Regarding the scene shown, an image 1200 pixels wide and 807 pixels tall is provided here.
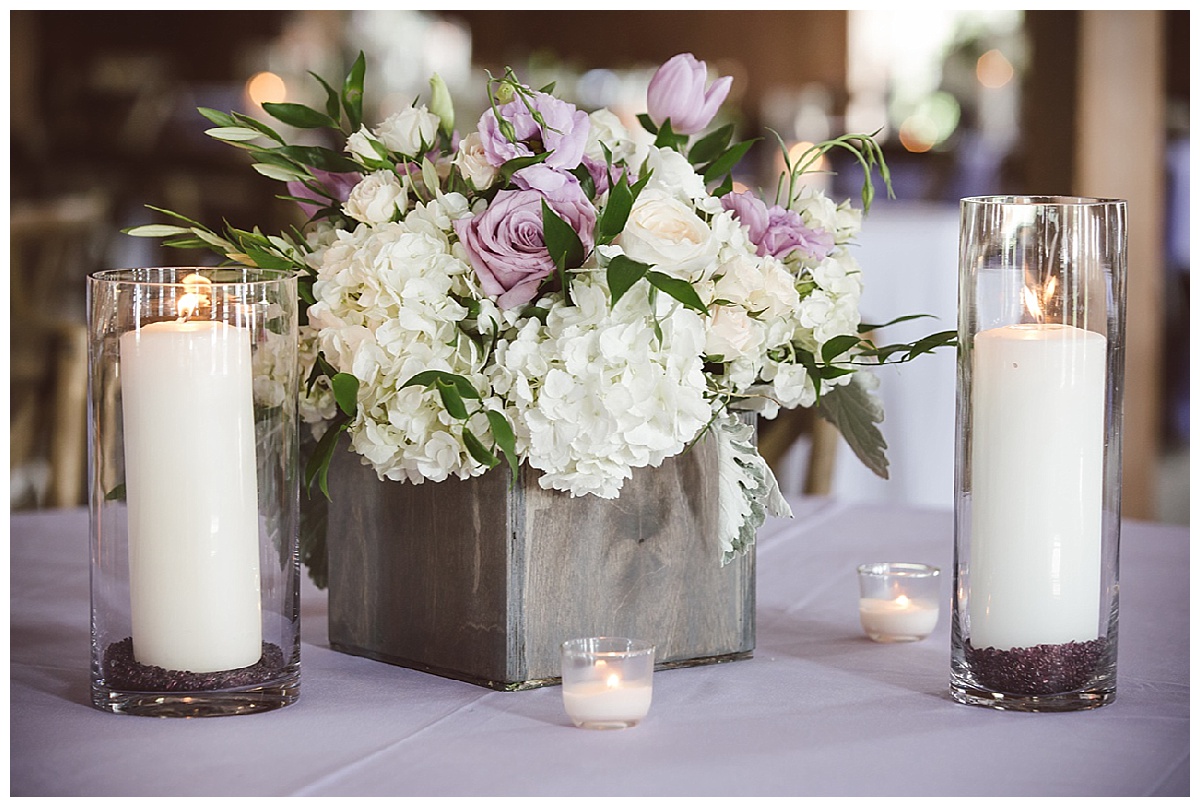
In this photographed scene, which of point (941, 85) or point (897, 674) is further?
point (941, 85)

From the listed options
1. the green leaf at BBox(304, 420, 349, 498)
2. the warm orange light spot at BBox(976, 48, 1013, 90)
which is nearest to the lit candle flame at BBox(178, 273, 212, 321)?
the green leaf at BBox(304, 420, 349, 498)

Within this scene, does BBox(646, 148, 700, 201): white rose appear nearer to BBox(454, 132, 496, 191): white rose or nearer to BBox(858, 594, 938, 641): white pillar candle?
BBox(454, 132, 496, 191): white rose

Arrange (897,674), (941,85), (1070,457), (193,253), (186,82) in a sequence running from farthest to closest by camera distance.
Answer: (186,82)
(941,85)
(193,253)
(897,674)
(1070,457)

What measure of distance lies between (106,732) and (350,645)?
0.21m

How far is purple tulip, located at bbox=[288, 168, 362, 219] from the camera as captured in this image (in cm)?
93

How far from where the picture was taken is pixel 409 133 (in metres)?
0.90

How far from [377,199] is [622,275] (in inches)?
7.0

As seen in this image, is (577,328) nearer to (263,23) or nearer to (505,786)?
(505,786)

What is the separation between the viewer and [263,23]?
8203 mm

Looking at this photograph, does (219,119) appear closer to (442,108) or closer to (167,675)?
(442,108)

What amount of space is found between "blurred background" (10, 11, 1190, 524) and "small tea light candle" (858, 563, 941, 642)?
1.01 ft

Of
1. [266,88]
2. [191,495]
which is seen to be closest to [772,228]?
[191,495]

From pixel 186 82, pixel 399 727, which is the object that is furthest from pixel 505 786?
pixel 186 82

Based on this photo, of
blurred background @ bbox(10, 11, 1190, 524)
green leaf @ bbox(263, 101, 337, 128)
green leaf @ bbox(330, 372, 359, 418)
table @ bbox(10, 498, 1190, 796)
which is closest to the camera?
table @ bbox(10, 498, 1190, 796)
